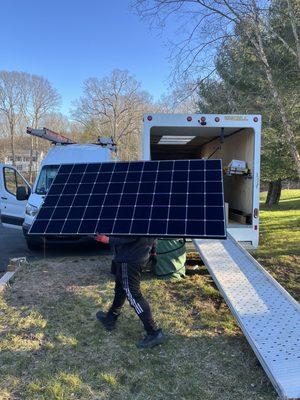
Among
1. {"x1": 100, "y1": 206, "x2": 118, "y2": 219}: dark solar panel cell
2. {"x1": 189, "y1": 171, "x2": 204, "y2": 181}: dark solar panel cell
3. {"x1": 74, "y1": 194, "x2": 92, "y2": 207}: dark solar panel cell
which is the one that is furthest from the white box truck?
{"x1": 189, "y1": 171, "x2": 204, "y2": 181}: dark solar panel cell

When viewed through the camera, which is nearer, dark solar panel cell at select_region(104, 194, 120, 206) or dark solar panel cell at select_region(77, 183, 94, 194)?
dark solar panel cell at select_region(104, 194, 120, 206)

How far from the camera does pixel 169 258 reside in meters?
7.38

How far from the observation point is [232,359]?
4.45 meters

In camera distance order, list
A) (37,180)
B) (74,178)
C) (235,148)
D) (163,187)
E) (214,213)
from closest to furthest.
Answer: (214,213) < (163,187) < (74,178) < (235,148) < (37,180)

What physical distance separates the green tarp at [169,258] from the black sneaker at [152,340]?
2.58 meters

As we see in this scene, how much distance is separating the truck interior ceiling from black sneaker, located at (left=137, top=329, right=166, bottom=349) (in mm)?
3550

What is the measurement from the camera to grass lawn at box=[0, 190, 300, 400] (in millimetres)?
3896

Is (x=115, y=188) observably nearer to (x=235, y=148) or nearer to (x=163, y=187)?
(x=163, y=187)

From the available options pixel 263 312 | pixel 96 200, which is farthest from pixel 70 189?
pixel 263 312

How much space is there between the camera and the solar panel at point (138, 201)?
13.6 ft

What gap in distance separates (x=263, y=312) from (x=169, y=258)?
2.60 metres

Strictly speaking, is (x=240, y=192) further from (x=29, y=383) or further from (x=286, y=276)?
(x=29, y=383)

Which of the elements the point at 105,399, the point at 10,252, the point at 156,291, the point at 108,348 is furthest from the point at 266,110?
the point at 105,399

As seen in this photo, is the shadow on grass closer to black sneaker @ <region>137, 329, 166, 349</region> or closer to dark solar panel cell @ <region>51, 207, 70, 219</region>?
black sneaker @ <region>137, 329, 166, 349</region>
